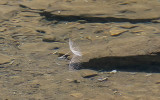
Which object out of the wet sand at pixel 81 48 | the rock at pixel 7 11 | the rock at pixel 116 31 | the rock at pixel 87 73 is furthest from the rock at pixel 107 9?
the rock at pixel 87 73

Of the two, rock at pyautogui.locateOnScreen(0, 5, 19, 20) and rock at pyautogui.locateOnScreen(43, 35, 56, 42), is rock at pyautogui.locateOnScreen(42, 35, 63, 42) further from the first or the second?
rock at pyautogui.locateOnScreen(0, 5, 19, 20)

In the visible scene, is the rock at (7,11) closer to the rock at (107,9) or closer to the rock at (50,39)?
the rock at (107,9)

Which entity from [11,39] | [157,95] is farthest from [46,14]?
[157,95]

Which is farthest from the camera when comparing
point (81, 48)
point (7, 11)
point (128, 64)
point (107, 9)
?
point (7, 11)

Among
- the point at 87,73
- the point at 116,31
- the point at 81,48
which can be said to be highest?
the point at 116,31

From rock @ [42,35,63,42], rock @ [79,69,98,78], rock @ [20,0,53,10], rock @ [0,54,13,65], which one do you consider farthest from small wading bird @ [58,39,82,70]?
rock @ [20,0,53,10]

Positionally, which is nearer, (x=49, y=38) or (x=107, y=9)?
(x=49, y=38)

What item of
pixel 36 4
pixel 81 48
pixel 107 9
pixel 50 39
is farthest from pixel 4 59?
pixel 107 9

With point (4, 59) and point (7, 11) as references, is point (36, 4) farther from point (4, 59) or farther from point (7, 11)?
point (4, 59)
